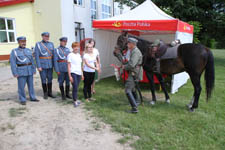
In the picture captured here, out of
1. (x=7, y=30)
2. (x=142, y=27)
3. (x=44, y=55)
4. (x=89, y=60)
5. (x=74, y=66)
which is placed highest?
(x=7, y=30)

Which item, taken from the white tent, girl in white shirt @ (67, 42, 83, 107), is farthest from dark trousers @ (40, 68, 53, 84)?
the white tent

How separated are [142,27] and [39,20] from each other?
984 cm

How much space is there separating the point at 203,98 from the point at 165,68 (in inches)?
61.4

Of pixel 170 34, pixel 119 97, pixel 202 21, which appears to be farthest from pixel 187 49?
pixel 202 21

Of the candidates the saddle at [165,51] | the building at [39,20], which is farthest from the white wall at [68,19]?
the saddle at [165,51]

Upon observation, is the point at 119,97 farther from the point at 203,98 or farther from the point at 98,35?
the point at 98,35

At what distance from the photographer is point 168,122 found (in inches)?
130

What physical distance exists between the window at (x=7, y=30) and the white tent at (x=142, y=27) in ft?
25.1

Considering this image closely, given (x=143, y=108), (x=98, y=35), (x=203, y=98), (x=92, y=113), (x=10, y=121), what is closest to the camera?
(x=10, y=121)

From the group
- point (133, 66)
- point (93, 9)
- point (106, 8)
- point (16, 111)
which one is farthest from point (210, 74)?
point (106, 8)

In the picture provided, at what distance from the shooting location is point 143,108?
13.1 ft

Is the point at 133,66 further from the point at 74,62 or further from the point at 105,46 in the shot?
the point at 105,46

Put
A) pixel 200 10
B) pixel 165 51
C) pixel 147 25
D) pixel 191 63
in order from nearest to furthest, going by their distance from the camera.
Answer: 1. pixel 191 63
2. pixel 165 51
3. pixel 147 25
4. pixel 200 10

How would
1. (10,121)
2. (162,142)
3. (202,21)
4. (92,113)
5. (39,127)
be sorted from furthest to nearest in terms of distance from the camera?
(202,21)
(92,113)
(10,121)
(39,127)
(162,142)
